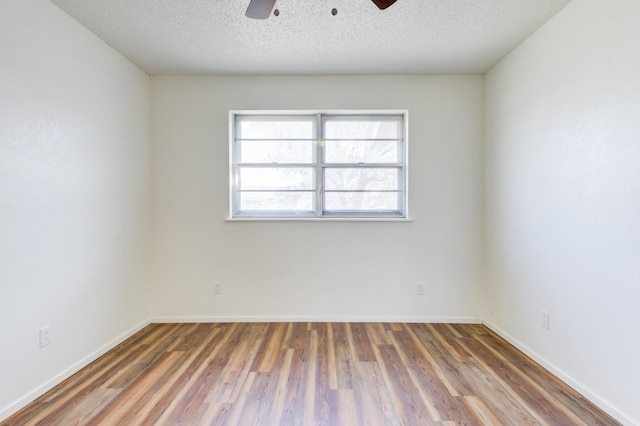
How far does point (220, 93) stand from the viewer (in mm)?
3201

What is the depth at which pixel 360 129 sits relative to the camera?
11.0 feet

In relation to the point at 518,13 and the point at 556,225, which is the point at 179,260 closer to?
the point at 556,225

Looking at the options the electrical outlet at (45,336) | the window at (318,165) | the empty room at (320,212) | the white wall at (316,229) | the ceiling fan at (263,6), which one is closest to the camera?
the ceiling fan at (263,6)

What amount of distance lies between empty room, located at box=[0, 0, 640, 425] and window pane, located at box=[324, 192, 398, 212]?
0.08 ft

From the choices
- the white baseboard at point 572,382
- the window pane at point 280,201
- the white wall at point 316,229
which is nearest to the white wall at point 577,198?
the white baseboard at point 572,382

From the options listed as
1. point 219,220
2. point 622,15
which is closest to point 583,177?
point 622,15

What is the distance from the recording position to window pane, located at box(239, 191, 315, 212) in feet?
11.1

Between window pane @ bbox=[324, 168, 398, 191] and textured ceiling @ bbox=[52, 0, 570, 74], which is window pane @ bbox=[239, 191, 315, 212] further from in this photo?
textured ceiling @ bbox=[52, 0, 570, 74]

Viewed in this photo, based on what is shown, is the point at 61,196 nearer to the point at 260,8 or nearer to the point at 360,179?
the point at 260,8

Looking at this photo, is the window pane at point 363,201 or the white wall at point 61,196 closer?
the white wall at point 61,196

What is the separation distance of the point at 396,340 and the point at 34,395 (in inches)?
103

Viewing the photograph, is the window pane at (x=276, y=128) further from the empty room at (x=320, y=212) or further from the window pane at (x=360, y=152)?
the window pane at (x=360, y=152)

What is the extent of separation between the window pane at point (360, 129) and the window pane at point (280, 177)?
48cm

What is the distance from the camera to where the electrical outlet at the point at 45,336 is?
1979 millimetres
